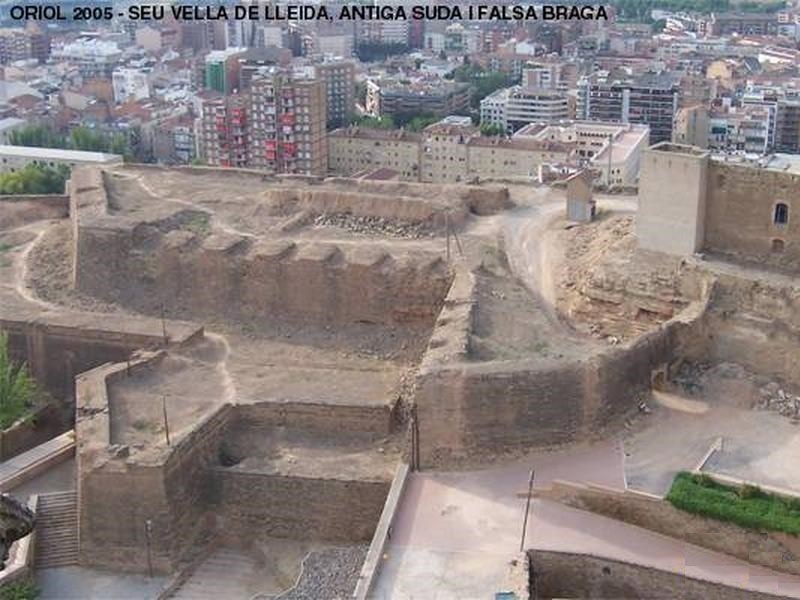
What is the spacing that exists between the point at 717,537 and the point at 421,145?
40943 millimetres

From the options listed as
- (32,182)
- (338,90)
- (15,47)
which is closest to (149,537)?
(32,182)

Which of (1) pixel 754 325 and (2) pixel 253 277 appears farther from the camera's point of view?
(2) pixel 253 277

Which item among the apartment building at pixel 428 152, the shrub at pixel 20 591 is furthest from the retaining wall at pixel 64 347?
the apartment building at pixel 428 152

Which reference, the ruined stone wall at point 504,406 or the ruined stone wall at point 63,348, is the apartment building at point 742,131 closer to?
the ruined stone wall at point 63,348

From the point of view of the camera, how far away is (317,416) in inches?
710

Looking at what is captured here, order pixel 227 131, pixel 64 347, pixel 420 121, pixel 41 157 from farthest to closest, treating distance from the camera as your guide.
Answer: pixel 420 121 → pixel 227 131 → pixel 41 157 → pixel 64 347

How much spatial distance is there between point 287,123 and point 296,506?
37.5m

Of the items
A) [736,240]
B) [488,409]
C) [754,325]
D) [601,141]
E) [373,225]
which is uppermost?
[736,240]

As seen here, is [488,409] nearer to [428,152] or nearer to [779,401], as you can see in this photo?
[779,401]

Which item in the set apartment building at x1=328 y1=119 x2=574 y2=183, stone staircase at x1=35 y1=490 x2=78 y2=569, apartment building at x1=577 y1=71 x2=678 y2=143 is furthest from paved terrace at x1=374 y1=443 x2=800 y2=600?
apartment building at x1=577 y1=71 x2=678 y2=143

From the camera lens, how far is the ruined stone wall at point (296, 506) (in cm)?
1662

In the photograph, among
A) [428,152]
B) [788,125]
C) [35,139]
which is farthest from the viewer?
[788,125]

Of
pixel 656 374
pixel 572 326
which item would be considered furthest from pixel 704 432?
pixel 572 326

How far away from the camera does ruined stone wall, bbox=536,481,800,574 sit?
1456 centimetres
